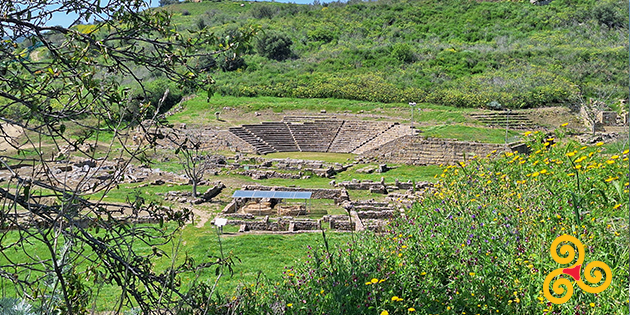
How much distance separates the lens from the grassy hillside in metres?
40.9

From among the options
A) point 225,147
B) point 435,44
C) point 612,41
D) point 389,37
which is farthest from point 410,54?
point 225,147

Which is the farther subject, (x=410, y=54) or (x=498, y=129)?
(x=410, y=54)

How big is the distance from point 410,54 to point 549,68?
13.6 meters

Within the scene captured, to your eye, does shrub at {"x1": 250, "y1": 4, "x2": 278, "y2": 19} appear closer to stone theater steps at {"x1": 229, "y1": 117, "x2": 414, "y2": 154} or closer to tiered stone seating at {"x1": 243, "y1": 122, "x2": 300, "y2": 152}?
tiered stone seating at {"x1": 243, "y1": 122, "x2": 300, "y2": 152}

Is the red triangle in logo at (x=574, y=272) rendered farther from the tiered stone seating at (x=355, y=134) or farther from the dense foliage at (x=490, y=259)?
the tiered stone seating at (x=355, y=134)

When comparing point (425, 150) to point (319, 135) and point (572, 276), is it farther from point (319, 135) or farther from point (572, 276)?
point (572, 276)

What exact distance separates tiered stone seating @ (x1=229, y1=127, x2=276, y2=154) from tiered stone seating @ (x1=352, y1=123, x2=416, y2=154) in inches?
228

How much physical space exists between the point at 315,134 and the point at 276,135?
8.92ft

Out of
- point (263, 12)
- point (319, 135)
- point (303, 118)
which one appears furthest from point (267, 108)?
point (263, 12)

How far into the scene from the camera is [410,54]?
52344 millimetres

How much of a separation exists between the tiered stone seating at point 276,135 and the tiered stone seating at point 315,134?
0.43 m

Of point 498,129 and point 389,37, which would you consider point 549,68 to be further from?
point 389,37

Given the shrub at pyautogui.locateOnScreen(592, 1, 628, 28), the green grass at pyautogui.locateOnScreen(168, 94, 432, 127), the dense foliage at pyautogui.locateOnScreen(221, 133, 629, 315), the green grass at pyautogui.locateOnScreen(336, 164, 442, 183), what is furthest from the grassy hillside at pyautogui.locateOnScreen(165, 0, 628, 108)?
the dense foliage at pyautogui.locateOnScreen(221, 133, 629, 315)

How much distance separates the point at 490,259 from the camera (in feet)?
17.0
